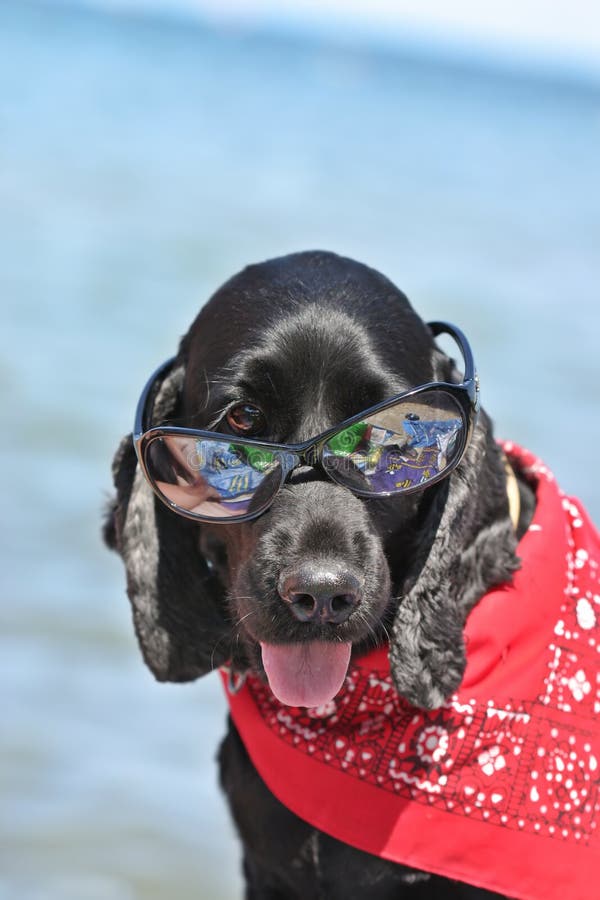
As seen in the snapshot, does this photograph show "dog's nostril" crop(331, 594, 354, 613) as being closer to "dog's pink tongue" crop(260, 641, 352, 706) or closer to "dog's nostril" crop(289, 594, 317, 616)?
"dog's nostril" crop(289, 594, 317, 616)

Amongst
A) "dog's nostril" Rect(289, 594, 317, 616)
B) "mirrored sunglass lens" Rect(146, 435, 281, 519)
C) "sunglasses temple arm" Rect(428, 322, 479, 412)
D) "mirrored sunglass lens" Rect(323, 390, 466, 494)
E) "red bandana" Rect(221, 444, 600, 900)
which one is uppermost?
"sunglasses temple arm" Rect(428, 322, 479, 412)

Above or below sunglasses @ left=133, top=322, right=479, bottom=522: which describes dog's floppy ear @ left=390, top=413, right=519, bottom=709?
below

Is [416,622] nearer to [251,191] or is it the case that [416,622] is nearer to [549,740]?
[549,740]

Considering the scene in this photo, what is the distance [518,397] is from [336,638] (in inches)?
277

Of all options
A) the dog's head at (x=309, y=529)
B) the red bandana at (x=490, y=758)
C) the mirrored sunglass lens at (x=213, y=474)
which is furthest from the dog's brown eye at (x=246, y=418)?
the red bandana at (x=490, y=758)

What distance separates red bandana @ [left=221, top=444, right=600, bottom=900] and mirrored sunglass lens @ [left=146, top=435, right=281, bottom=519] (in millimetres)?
541

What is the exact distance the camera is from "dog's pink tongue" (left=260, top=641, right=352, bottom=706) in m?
2.84

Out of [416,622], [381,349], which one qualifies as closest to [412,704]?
[416,622]

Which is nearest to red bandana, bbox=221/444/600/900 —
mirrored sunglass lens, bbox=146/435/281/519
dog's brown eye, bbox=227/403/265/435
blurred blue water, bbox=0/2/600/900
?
mirrored sunglass lens, bbox=146/435/281/519

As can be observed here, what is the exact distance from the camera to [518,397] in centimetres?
959

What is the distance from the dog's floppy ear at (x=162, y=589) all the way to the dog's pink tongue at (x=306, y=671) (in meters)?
0.35

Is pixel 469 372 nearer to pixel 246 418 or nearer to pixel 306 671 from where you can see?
pixel 246 418

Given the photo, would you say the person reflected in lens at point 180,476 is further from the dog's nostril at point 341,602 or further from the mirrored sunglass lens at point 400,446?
the dog's nostril at point 341,602

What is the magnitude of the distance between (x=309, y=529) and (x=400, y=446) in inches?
11.7
